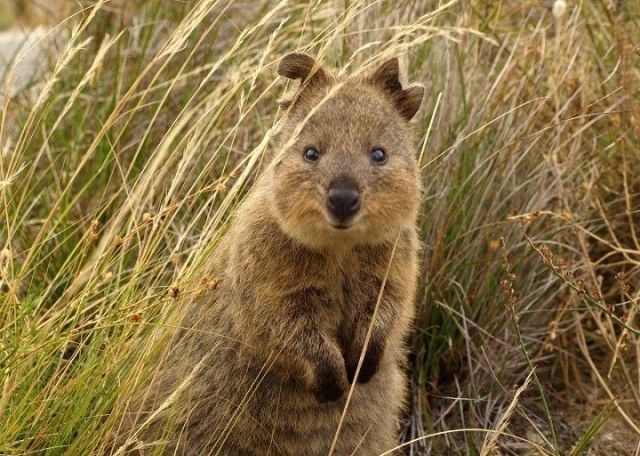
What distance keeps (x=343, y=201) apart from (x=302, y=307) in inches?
27.1

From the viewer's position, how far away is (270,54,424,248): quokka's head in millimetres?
3822

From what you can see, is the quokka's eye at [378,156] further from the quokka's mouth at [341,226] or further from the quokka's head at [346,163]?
the quokka's mouth at [341,226]

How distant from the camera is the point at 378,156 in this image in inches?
159

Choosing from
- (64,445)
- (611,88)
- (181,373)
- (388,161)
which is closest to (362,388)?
(181,373)

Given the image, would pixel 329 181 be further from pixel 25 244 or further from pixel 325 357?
pixel 25 244

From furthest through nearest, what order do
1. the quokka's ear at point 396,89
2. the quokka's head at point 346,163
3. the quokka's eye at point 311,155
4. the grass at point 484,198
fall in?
the grass at point 484,198 → the quokka's ear at point 396,89 → the quokka's eye at point 311,155 → the quokka's head at point 346,163

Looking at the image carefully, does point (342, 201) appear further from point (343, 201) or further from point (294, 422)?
point (294, 422)

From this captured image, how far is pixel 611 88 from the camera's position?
5.92 metres

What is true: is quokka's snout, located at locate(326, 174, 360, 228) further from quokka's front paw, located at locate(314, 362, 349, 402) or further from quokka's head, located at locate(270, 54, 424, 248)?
quokka's front paw, located at locate(314, 362, 349, 402)

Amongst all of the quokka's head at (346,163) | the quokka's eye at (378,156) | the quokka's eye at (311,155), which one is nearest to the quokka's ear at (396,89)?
the quokka's head at (346,163)

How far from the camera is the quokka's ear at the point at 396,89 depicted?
14.2 ft

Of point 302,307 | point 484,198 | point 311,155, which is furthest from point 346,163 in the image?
point 484,198

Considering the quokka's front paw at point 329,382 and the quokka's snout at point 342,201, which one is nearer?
the quokka's snout at point 342,201

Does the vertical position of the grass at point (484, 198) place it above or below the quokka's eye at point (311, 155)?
below
